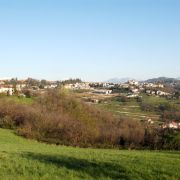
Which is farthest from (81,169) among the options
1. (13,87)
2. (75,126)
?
(13,87)

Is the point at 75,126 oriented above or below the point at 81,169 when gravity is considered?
below

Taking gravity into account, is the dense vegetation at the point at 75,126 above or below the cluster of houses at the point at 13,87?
below

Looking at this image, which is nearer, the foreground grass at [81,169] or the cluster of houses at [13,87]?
the foreground grass at [81,169]

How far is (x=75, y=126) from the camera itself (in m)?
55.3

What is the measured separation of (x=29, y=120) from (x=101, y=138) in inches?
554

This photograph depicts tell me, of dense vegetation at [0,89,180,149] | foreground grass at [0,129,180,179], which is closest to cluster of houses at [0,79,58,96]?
dense vegetation at [0,89,180,149]

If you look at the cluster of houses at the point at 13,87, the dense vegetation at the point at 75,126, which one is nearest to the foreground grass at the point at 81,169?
the dense vegetation at the point at 75,126

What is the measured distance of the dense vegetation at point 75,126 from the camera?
44156 mm

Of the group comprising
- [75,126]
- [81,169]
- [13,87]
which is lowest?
[75,126]

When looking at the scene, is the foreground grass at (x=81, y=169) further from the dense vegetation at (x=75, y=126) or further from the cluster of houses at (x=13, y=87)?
the cluster of houses at (x=13, y=87)

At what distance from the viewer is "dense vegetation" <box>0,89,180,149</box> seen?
145 feet

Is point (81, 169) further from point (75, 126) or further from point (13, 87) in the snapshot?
point (13, 87)

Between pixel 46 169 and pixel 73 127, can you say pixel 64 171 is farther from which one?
pixel 73 127

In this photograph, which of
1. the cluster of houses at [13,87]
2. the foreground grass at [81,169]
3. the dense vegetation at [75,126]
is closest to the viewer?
Answer: the foreground grass at [81,169]
